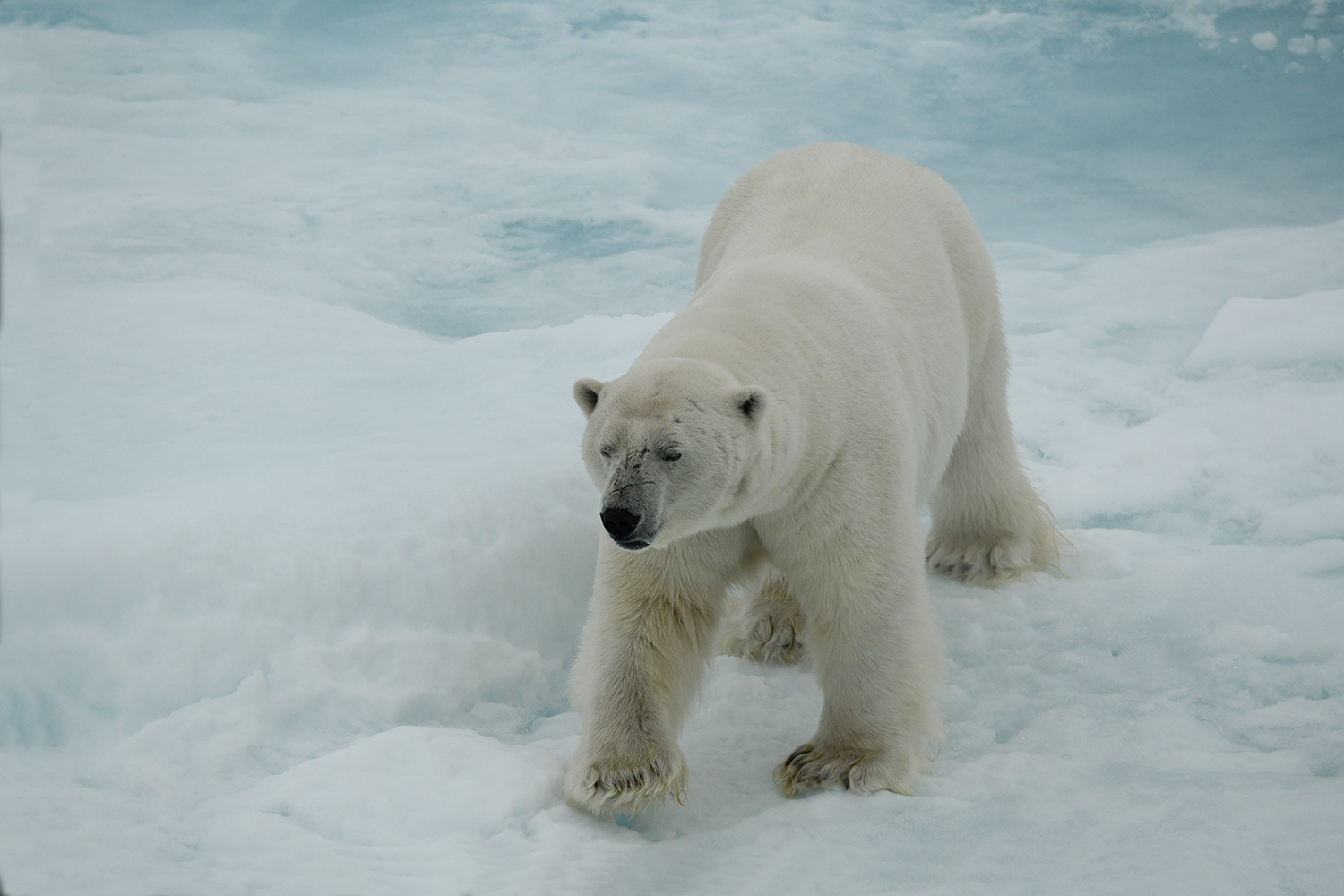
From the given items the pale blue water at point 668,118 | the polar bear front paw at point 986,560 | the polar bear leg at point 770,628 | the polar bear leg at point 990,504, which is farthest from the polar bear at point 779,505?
the pale blue water at point 668,118

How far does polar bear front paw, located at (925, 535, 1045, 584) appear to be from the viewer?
440 centimetres

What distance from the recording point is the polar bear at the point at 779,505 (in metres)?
2.47

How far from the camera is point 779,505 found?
2.79 m

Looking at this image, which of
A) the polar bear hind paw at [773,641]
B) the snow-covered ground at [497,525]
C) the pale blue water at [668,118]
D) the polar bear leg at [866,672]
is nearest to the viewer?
the snow-covered ground at [497,525]

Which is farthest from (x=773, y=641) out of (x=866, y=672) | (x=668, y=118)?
(x=668, y=118)

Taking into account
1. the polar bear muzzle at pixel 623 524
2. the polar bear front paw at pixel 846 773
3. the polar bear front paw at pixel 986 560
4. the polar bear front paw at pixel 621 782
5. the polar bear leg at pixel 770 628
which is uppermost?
the polar bear muzzle at pixel 623 524

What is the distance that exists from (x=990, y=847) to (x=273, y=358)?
4754 millimetres

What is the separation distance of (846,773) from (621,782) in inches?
23.7

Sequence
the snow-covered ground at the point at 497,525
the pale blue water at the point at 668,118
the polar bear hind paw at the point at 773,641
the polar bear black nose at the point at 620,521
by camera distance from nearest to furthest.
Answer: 1. the polar bear black nose at the point at 620,521
2. the snow-covered ground at the point at 497,525
3. the polar bear hind paw at the point at 773,641
4. the pale blue water at the point at 668,118

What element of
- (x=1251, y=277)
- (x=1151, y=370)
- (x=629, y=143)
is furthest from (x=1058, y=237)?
(x=629, y=143)

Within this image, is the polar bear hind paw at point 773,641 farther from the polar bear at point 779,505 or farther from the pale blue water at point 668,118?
the pale blue water at point 668,118

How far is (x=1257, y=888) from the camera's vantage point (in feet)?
8.02

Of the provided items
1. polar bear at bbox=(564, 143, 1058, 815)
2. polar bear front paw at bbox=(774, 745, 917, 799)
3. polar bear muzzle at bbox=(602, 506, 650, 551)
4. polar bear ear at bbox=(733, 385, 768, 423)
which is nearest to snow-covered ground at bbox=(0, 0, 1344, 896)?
polar bear front paw at bbox=(774, 745, 917, 799)

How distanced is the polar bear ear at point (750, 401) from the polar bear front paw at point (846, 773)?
1.02 metres
